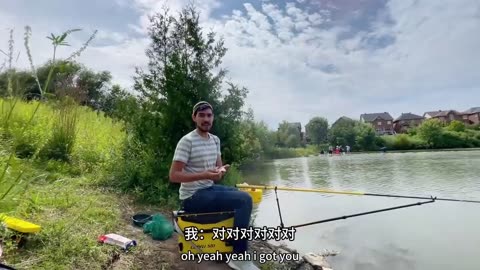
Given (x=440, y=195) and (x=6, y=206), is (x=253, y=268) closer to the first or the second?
(x=6, y=206)

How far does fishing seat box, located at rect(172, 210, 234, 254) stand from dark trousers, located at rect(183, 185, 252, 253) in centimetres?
6

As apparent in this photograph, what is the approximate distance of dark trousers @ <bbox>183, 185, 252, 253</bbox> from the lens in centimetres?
323

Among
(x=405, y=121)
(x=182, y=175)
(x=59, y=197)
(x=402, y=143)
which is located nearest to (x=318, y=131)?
(x=402, y=143)

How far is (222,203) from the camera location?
3.24 m

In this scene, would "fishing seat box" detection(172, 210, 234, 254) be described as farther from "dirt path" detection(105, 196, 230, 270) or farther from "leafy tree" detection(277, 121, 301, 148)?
"leafy tree" detection(277, 121, 301, 148)

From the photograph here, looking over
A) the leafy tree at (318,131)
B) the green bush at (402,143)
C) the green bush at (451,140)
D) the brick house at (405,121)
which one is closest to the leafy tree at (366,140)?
the green bush at (402,143)

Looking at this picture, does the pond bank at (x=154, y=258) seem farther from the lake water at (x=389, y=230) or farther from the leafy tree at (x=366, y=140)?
the leafy tree at (x=366, y=140)

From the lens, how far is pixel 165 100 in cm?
713

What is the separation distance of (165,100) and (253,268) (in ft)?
15.1

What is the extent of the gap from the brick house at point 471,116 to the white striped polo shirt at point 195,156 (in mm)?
93208

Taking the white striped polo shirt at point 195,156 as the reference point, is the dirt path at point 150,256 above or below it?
below

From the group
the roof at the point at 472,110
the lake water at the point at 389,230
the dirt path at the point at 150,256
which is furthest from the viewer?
the roof at the point at 472,110

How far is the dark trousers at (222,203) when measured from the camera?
323cm

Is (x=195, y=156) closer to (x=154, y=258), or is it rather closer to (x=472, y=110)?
Result: (x=154, y=258)
